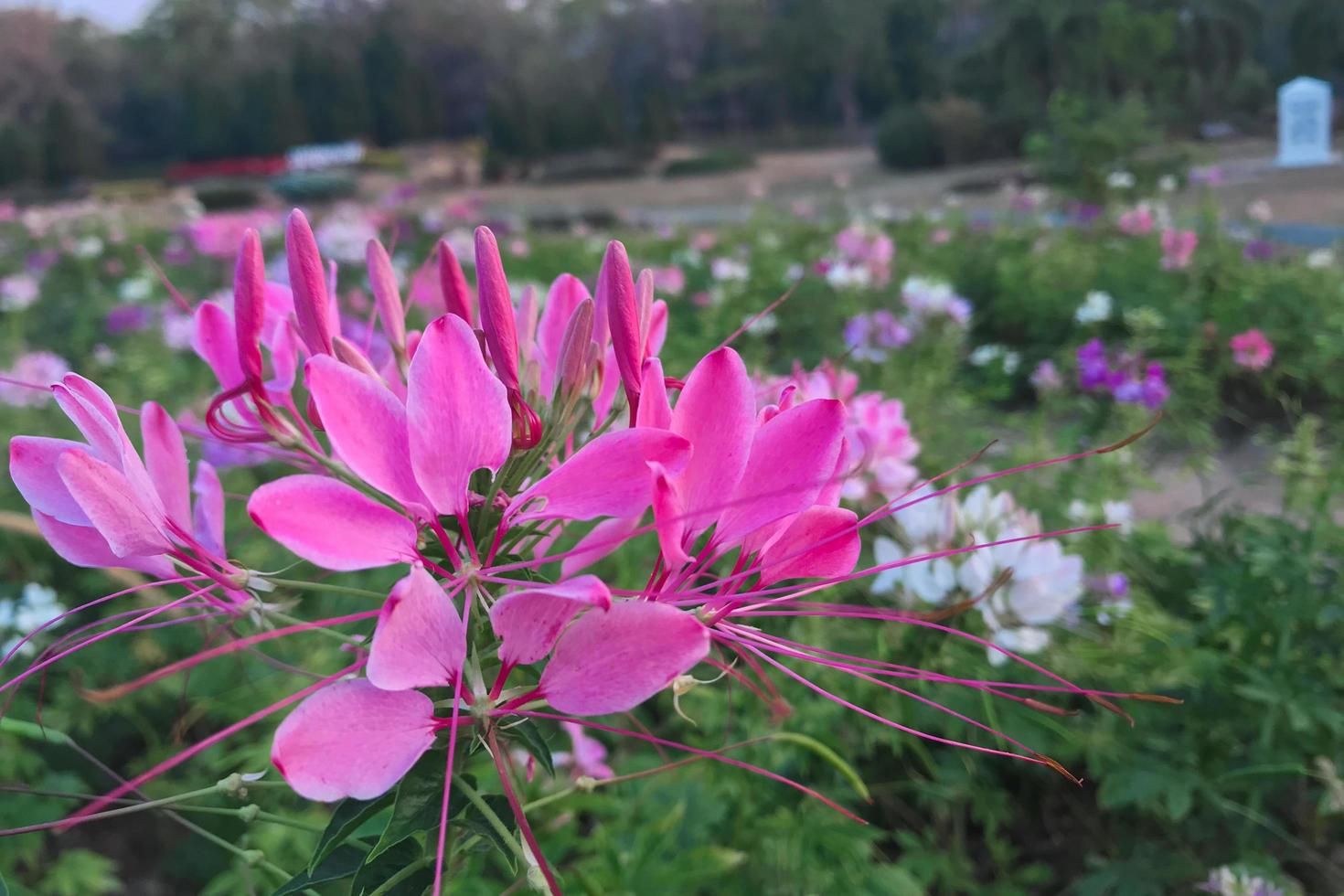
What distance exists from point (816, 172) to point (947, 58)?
3913mm

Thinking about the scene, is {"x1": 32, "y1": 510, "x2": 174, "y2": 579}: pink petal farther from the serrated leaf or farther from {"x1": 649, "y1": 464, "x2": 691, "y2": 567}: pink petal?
{"x1": 649, "y1": 464, "x2": 691, "y2": 567}: pink petal

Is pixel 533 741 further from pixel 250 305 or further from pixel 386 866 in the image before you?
pixel 250 305

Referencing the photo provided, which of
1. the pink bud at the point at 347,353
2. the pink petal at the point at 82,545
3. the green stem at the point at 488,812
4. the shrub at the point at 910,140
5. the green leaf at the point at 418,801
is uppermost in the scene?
the shrub at the point at 910,140

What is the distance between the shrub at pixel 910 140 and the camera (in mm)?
17906

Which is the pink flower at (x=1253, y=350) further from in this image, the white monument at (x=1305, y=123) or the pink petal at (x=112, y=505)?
the white monument at (x=1305, y=123)

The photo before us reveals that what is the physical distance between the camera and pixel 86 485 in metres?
0.52

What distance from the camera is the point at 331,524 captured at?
0.51m

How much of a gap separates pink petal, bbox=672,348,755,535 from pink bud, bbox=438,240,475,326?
269 millimetres

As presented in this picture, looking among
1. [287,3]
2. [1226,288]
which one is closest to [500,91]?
[287,3]

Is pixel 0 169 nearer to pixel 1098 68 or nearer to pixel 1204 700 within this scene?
pixel 1098 68

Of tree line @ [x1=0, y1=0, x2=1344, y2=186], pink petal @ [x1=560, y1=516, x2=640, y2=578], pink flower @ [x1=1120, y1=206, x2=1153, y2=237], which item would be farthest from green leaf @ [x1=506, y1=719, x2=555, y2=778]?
tree line @ [x1=0, y1=0, x2=1344, y2=186]

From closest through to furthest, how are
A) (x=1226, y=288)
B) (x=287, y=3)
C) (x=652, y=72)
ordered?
(x=1226, y=288), (x=652, y=72), (x=287, y=3)

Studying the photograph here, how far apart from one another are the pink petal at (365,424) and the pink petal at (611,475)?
0.26 feet

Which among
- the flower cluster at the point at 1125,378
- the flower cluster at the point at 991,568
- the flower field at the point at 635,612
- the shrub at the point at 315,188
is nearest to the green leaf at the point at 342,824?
the flower field at the point at 635,612
